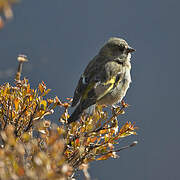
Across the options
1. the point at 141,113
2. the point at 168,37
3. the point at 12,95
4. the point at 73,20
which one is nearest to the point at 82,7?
the point at 73,20

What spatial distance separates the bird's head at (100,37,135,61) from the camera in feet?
7.93

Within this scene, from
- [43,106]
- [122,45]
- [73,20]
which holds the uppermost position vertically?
[73,20]

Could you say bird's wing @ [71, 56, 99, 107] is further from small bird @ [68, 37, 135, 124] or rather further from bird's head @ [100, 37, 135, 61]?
bird's head @ [100, 37, 135, 61]

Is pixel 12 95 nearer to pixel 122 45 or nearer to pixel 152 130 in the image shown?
pixel 122 45

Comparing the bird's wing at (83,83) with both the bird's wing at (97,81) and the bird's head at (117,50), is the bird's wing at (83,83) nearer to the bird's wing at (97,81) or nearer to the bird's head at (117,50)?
the bird's wing at (97,81)

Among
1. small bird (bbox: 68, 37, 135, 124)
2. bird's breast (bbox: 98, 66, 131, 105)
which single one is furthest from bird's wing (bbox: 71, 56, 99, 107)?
bird's breast (bbox: 98, 66, 131, 105)

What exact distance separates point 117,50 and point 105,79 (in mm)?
415

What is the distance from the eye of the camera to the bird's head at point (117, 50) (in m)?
2.42

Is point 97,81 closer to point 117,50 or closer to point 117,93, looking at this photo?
point 117,93

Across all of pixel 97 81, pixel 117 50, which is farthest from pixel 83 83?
pixel 117 50

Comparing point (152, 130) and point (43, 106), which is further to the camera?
point (152, 130)

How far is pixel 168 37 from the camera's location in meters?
16.2

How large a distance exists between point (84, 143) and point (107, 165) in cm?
1059

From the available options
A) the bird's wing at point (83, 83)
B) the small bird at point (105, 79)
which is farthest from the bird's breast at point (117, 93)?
the bird's wing at point (83, 83)
